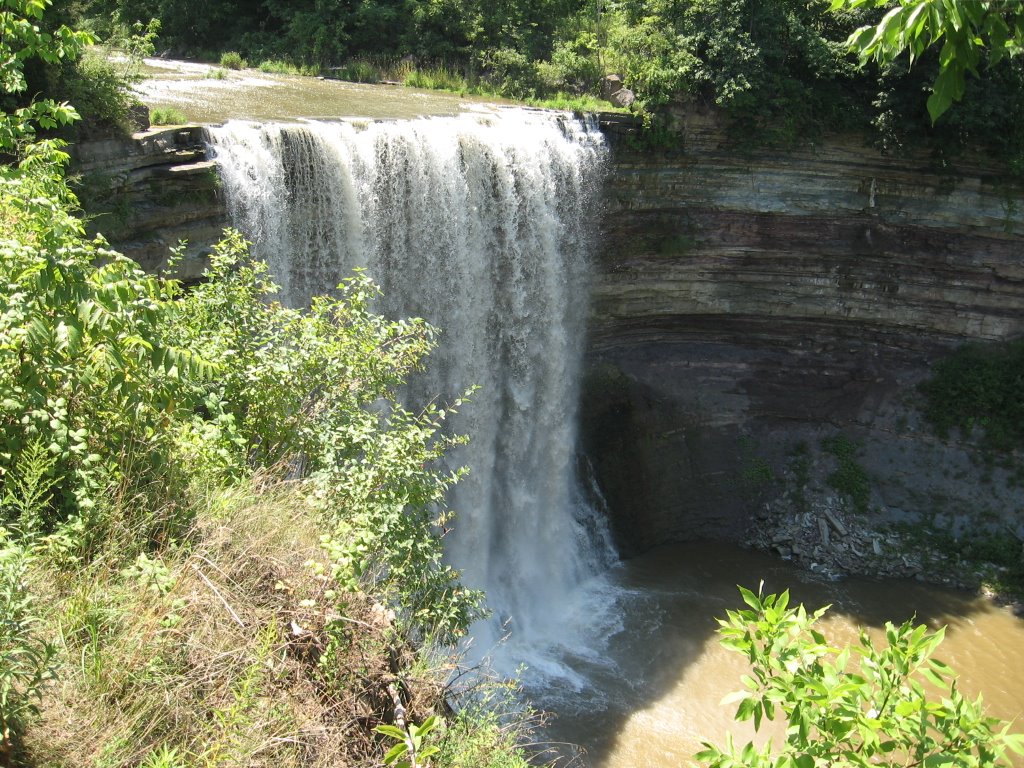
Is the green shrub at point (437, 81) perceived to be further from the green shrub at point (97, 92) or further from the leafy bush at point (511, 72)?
the green shrub at point (97, 92)

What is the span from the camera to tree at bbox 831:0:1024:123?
247cm

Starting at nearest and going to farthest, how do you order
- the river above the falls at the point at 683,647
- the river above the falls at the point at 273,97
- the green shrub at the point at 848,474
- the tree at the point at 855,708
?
the tree at the point at 855,708 → the river above the falls at the point at 683,647 → the river above the falls at the point at 273,97 → the green shrub at the point at 848,474

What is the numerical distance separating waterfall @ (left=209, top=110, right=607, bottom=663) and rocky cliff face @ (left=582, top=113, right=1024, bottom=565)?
1.20 metres

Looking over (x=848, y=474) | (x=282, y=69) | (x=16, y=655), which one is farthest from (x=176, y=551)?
(x=282, y=69)

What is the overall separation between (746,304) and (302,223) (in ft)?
27.7

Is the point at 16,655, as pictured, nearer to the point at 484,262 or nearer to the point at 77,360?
the point at 77,360

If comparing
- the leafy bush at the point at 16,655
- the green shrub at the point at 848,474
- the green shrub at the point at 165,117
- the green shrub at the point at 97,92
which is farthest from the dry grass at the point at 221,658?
the green shrub at the point at 848,474

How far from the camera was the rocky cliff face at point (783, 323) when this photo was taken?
13273 millimetres

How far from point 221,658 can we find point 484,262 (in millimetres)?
8006

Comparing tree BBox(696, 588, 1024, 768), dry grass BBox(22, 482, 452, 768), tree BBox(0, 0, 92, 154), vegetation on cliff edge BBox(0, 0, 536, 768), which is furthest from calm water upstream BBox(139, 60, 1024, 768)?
tree BBox(696, 588, 1024, 768)

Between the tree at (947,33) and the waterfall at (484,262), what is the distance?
7593mm

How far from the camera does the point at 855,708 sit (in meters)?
2.50

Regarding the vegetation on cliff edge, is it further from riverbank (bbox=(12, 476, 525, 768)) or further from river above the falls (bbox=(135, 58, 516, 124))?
river above the falls (bbox=(135, 58, 516, 124))

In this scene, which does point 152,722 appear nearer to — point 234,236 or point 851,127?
point 234,236
